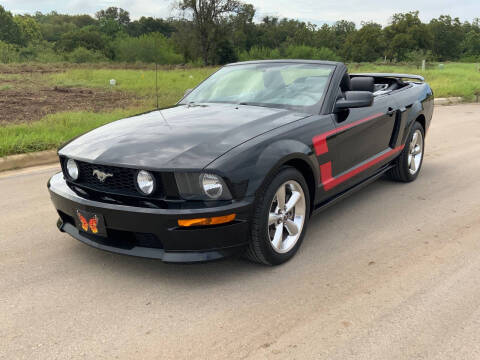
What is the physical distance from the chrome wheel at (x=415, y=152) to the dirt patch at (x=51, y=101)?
22.6 ft

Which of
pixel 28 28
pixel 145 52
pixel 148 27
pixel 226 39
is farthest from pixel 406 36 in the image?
pixel 28 28

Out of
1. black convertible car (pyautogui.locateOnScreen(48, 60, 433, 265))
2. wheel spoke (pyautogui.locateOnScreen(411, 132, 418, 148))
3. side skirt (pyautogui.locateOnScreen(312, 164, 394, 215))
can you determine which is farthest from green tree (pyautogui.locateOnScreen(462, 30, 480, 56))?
black convertible car (pyautogui.locateOnScreen(48, 60, 433, 265))

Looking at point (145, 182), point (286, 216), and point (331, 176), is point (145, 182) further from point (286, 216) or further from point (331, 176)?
point (331, 176)

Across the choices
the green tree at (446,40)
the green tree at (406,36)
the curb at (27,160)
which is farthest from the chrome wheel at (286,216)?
the green tree at (446,40)

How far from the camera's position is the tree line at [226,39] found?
5150 centimetres

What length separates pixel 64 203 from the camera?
312cm

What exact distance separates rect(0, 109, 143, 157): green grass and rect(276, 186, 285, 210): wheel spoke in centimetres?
462

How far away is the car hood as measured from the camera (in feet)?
9.21

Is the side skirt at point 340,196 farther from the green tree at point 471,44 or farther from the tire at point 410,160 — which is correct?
the green tree at point 471,44

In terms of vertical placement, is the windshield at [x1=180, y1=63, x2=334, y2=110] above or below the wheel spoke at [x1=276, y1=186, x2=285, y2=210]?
above

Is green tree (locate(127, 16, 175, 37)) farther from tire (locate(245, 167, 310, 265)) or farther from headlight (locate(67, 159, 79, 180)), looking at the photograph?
tire (locate(245, 167, 310, 265))

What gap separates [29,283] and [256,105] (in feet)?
7.12

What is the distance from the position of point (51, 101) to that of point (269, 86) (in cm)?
970

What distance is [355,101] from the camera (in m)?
3.67
